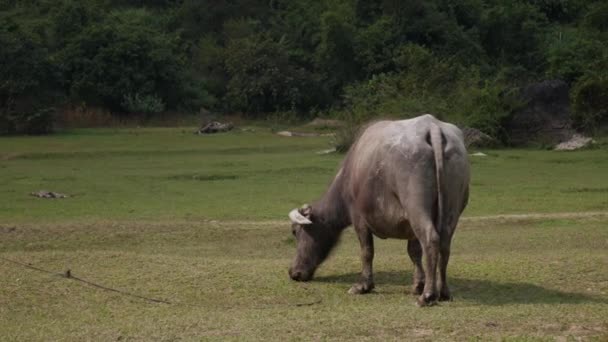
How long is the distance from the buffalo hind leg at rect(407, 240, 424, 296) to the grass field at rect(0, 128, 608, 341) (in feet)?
0.42

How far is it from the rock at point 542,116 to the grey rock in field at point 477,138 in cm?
125

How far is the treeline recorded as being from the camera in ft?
134

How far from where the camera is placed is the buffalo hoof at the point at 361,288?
34.1 ft

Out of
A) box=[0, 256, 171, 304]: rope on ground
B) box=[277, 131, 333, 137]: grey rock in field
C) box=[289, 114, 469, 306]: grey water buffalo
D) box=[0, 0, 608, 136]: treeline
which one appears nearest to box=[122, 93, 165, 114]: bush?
box=[0, 0, 608, 136]: treeline

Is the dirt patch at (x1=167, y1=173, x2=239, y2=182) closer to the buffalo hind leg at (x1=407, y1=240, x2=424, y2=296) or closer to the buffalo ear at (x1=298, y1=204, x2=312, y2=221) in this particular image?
the buffalo ear at (x1=298, y1=204, x2=312, y2=221)

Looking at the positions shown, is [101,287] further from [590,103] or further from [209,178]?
[590,103]

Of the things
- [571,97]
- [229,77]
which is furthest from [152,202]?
[229,77]

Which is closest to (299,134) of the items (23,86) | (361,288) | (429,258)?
(23,86)

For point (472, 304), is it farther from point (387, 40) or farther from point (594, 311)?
point (387, 40)

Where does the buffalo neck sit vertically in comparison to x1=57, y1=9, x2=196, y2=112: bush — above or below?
above

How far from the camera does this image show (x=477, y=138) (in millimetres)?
33844

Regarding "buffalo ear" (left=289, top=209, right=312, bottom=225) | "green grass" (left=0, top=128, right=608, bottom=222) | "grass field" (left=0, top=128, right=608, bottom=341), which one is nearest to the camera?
"grass field" (left=0, top=128, right=608, bottom=341)

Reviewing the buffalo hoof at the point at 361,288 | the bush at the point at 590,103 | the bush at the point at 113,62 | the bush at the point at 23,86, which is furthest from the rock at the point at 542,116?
the buffalo hoof at the point at 361,288

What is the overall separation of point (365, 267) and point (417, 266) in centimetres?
58
